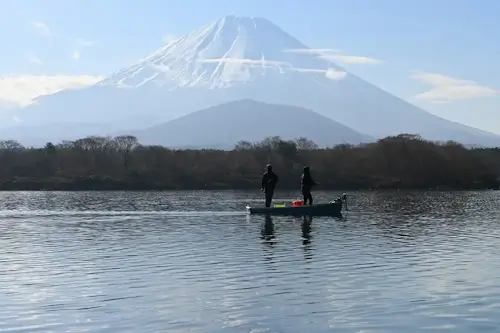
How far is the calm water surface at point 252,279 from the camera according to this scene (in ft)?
36.0

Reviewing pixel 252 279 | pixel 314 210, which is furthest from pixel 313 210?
pixel 252 279

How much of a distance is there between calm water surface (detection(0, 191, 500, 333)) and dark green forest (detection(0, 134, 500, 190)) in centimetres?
5446

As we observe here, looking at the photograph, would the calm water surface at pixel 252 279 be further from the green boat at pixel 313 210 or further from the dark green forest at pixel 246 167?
the dark green forest at pixel 246 167

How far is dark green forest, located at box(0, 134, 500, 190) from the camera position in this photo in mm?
79312

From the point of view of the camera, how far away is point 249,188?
257ft

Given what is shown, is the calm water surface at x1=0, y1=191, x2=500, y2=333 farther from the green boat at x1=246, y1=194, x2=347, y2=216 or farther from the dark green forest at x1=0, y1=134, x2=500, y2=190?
the dark green forest at x1=0, y1=134, x2=500, y2=190

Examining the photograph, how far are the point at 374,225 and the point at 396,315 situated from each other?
15370 mm

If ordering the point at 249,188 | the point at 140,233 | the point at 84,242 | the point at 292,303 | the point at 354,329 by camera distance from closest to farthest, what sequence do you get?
1. the point at 354,329
2. the point at 292,303
3. the point at 84,242
4. the point at 140,233
5. the point at 249,188

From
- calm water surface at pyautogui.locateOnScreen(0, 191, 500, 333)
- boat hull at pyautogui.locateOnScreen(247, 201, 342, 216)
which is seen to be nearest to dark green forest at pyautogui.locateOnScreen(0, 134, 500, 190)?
boat hull at pyautogui.locateOnScreen(247, 201, 342, 216)

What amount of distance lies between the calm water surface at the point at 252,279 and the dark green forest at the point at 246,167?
54457 mm

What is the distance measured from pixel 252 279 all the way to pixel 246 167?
227ft

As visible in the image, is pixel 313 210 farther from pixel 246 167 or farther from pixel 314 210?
pixel 246 167

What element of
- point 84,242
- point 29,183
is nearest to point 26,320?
point 84,242

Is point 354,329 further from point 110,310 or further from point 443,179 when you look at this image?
point 443,179
